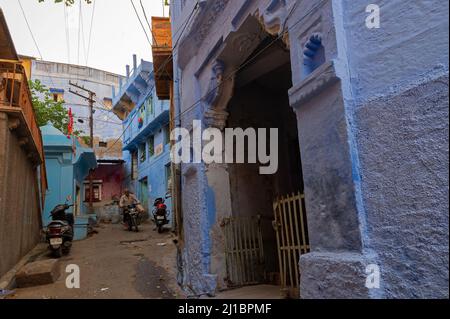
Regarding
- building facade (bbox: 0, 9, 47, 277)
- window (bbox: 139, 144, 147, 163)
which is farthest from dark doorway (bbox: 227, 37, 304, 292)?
window (bbox: 139, 144, 147, 163)

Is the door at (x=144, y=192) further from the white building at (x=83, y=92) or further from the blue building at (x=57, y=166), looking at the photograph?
the white building at (x=83, y=92)

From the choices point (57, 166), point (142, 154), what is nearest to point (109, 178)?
point (142, 154)

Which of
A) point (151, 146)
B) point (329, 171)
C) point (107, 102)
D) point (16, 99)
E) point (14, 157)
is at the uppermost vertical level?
point (107, 102)

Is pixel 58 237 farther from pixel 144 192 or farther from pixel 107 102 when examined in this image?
pixel 107 102

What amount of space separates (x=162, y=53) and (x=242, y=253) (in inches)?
198

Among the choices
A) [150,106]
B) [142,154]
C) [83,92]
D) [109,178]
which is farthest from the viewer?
[83,92]

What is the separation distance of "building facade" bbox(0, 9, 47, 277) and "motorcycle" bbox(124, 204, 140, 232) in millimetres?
4692

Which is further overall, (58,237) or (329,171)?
(58,237)

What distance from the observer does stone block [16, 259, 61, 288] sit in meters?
6.07

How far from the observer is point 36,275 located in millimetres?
6188

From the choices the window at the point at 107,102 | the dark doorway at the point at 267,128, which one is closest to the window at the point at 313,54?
the dark doorway at the point at 267,128

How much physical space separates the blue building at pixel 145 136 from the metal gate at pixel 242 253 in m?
8.58

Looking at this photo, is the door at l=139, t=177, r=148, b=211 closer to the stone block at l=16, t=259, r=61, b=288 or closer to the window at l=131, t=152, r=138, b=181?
the window at l=131, t=152, r=138, b=181

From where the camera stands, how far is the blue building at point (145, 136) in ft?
53.2
